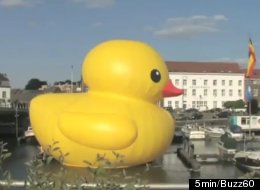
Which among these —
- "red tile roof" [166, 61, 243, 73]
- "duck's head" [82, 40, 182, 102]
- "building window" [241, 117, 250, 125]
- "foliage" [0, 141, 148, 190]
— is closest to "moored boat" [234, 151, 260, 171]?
"duck's head" [82, 40, 182, 102]

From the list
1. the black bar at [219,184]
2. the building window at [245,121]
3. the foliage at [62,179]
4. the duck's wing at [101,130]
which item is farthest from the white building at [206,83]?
the foliage at [62,179]

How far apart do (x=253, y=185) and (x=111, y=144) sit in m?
14.4

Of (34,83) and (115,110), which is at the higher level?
(34,83)

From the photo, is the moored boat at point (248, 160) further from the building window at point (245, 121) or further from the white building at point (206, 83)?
the white building at point (206, 83)

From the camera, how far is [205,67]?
103125 mm

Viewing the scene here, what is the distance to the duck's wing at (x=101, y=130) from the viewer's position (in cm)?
1773

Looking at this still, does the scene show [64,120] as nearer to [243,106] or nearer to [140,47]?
[140,47]

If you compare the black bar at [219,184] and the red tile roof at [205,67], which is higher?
the red tile roof at [205,67]

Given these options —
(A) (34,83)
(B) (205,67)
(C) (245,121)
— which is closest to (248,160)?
(C) (245,121)

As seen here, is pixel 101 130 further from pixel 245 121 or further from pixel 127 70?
pixel 245 121

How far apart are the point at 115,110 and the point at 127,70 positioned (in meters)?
1.49

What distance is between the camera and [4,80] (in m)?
101

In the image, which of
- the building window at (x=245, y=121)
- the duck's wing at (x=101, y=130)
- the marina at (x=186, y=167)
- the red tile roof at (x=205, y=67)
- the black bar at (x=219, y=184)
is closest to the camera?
the black bar at (x=219, y=184)

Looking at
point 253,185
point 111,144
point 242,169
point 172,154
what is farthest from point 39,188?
point 172,154
